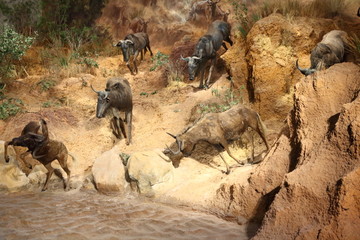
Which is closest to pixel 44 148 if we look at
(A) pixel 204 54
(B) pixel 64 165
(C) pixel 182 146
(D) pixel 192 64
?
(B) pixel 64 165

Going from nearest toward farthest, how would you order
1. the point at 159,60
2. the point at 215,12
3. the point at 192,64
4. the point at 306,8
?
the point at 306,8
the point at 192,64
the point at 159,60
the point at 215,12

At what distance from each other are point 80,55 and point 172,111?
6.63 m

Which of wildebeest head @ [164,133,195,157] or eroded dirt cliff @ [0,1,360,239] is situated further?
wildebeest head @ [164,133,195,157]

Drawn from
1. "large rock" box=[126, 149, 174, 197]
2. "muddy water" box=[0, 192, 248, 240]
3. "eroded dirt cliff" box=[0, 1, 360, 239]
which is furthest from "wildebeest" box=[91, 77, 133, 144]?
"muddy water" box=[0, 192, 248, 240]

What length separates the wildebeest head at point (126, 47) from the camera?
13.9 meters

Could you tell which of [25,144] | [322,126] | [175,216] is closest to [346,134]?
[322,126]

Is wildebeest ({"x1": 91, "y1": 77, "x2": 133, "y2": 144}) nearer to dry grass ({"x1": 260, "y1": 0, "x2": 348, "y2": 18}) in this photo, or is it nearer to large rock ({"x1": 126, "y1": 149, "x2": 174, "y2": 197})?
large rock ({"x1": 126, "y1": 149, "x2": 174, "y2": 197})

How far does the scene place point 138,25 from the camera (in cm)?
1695

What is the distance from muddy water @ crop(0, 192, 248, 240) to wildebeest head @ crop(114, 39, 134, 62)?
8.12 meters

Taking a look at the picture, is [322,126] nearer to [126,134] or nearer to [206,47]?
[126,134]

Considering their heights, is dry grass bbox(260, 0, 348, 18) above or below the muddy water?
above

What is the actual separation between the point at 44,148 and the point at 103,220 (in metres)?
2.50

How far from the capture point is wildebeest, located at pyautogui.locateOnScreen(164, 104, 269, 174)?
284 inches

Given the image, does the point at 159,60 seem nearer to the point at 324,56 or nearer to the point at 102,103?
the point at 102,103
